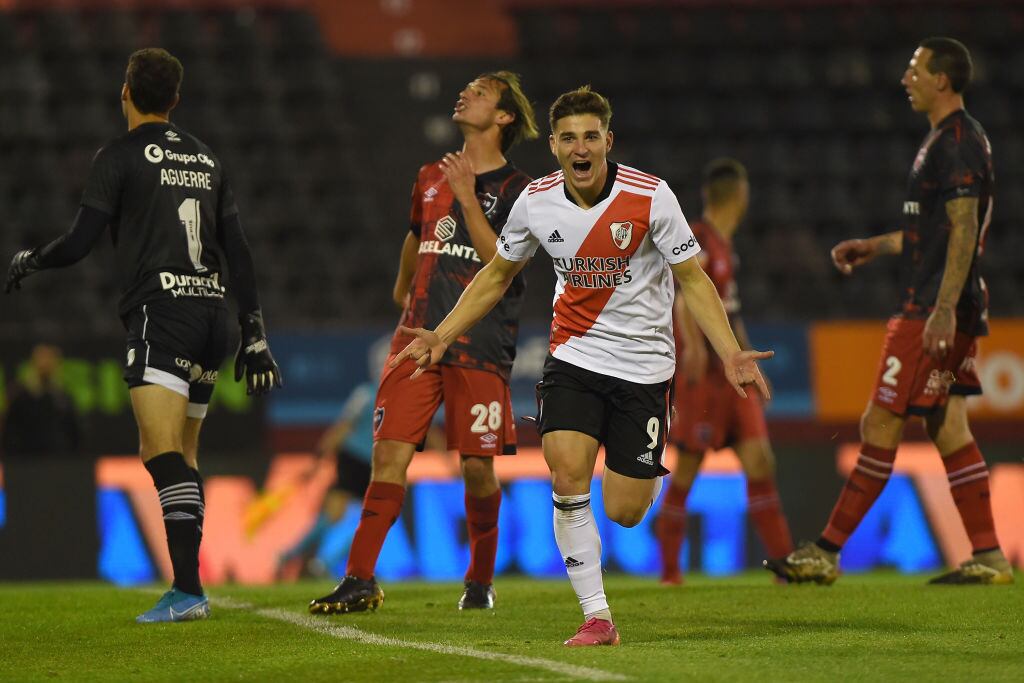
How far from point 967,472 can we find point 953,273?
3.49 feet

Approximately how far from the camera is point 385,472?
21.5 ft

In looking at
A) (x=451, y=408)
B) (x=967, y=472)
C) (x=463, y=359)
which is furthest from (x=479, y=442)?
A: (x=967, y=472)

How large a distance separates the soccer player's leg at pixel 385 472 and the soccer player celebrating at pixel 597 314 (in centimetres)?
96

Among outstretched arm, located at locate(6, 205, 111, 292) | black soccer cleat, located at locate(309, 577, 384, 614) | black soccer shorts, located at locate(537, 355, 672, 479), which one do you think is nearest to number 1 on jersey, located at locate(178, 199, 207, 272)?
outstretched arm, located at locate(6, 205, 111, 292)

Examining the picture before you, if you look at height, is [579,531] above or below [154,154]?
below

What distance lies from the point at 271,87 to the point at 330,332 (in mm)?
4951

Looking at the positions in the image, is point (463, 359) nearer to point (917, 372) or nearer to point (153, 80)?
point (153, 80)

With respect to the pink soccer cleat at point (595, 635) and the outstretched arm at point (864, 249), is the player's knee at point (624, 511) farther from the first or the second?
the outstretched arm at point (864, 249)

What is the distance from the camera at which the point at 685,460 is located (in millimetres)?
8570

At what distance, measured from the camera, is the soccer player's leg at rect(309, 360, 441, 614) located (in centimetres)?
646

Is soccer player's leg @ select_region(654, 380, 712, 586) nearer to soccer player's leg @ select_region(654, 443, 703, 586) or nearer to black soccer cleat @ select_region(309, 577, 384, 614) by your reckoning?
soccer player's leg @ select_region(654, 443, 703, 586)

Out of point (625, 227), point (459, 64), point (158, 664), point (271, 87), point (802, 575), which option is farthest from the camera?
point (459, 64)

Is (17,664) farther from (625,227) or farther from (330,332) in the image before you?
(330,332)

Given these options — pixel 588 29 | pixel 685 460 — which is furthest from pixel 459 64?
pixel 685 460
